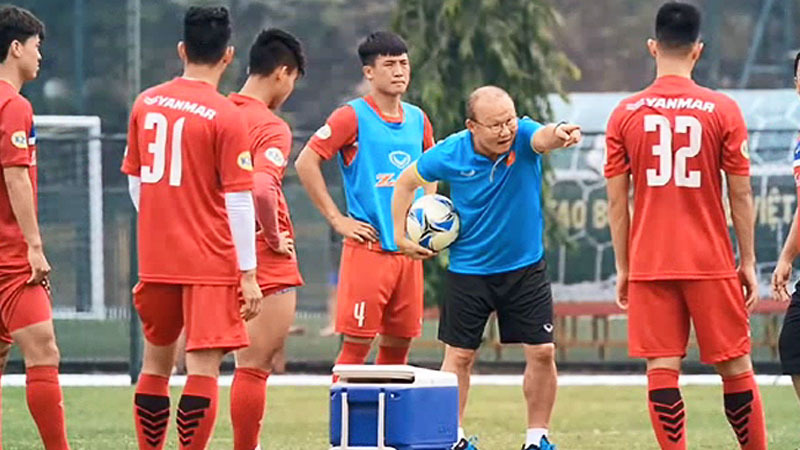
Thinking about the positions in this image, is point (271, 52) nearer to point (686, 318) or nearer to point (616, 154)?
point (616, 154)

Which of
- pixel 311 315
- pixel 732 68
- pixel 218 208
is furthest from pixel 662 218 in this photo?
pixel 732 68

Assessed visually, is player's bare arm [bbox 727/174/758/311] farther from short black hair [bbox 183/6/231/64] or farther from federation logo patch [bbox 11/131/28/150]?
federation logo patch [bbox 11/131/28/150]

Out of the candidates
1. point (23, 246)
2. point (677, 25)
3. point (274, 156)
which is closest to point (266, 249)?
point (274, 156)

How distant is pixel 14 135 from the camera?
8.55m

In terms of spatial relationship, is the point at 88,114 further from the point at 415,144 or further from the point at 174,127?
the point at 174,127

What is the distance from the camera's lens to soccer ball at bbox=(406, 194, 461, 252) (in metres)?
9.41

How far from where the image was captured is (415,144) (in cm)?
1029

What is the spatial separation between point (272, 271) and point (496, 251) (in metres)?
1.20

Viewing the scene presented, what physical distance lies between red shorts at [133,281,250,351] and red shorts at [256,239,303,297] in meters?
0.82

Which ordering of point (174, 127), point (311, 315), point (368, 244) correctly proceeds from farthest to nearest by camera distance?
point (311, 315) < point (368, 244) < point (174, 127)

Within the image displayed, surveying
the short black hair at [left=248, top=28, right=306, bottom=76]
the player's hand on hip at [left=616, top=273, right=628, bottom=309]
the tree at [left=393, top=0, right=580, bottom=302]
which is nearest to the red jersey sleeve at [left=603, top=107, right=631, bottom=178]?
the player's hand on hip at [left=616, top=273, right=628, bottom=309]

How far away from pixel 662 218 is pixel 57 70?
1552 centimetres

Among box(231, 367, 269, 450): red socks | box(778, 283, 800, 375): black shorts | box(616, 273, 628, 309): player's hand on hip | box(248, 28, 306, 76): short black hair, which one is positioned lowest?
box(231, 367, 269, 450): red socks

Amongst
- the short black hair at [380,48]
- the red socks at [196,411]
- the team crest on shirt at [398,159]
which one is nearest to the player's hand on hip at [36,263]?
the red socks at [196,411]
